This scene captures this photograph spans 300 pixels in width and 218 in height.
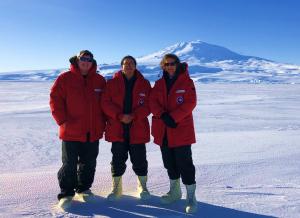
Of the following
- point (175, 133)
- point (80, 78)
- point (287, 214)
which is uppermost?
point (80, 78)

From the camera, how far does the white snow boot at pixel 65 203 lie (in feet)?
9.79

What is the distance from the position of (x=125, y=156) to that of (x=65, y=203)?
0.67 m

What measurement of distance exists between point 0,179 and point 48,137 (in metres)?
3.43

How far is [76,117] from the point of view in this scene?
3145mm

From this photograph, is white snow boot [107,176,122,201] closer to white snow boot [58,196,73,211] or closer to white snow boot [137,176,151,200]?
white snow boot [137,176,151,200]

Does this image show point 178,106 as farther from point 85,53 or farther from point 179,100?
point 85,53

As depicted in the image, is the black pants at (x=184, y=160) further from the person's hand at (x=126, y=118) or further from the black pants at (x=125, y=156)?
the person's hand at (x=126, y=118)

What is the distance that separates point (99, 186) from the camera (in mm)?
3691

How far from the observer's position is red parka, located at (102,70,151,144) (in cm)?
319

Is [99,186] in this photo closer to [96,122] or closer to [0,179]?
[96,122]

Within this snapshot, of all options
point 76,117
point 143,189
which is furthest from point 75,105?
point 143,189

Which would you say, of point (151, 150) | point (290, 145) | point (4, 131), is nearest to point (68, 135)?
point (151, 150)

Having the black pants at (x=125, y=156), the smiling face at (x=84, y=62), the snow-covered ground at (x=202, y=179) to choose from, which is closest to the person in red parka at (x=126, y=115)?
the black pants at (x=125, y=156)

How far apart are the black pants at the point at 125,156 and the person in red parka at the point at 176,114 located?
0.77ft
